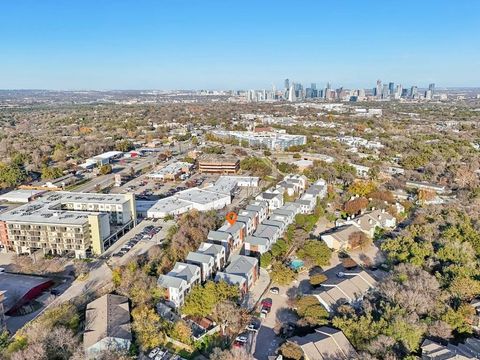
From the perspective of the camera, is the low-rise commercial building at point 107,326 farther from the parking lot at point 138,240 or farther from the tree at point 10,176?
the tree at point 10,176

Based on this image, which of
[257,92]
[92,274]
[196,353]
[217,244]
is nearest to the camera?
[196,353]

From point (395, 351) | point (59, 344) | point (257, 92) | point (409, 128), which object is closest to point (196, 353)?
point (59, 344)

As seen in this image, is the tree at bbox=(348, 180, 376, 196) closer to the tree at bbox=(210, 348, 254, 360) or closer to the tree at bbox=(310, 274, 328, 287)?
the tree at bbox=(310, 274, 328, 287)

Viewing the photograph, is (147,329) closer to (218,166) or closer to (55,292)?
(55,292)

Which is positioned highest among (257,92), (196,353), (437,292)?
(257,92)

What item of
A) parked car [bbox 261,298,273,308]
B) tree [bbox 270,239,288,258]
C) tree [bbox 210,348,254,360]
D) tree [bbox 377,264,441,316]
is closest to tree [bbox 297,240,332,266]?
tree [bbox 270,239,288,258]

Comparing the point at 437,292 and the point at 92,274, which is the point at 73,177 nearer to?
the point at 92,274
